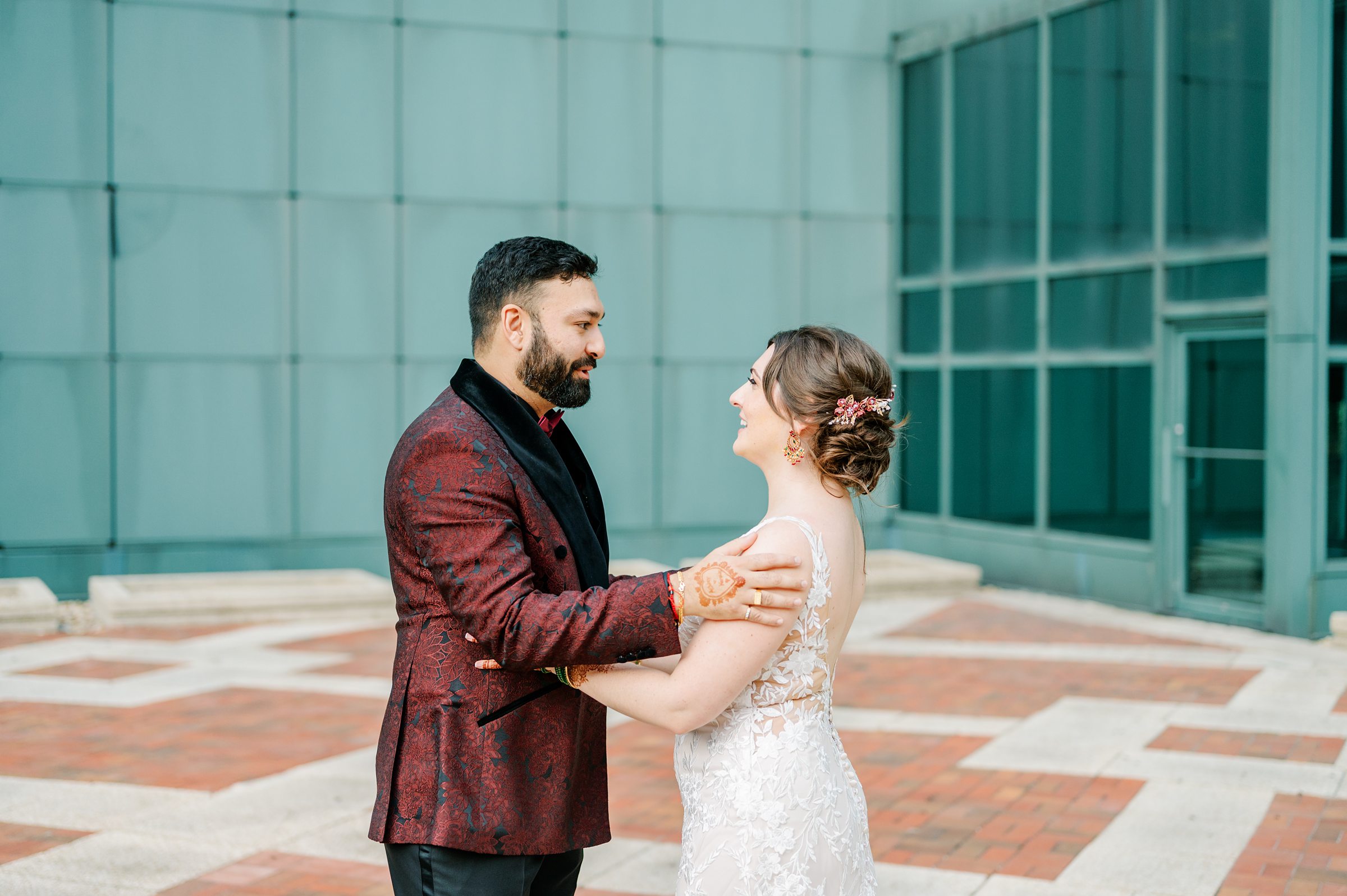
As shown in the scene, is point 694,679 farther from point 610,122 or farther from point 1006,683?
point 610,122

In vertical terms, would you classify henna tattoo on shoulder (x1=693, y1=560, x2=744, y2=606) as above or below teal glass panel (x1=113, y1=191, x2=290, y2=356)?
below

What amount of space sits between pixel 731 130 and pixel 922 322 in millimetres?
2834

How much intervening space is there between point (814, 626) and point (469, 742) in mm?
719

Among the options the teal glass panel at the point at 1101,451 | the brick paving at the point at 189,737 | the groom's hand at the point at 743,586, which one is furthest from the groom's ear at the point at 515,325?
the teal glass panel at the point at 1101,451

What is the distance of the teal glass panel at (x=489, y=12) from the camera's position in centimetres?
1245

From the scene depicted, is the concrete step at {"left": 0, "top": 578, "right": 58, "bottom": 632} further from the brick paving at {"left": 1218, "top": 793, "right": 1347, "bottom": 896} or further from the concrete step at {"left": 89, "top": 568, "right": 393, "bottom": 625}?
the brick paving at {"left": 1218, "top": 793, "right": 1347, "bottom": 896}

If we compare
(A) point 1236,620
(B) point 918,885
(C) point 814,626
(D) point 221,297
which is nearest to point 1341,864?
(B) point 918,885

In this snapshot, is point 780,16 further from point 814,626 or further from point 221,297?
point 814,626

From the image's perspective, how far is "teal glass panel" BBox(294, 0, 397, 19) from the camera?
39.8ft

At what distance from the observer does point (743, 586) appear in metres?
2.35

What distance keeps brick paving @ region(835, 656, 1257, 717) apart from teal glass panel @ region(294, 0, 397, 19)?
753 cm

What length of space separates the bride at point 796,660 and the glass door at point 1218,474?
8181 mm

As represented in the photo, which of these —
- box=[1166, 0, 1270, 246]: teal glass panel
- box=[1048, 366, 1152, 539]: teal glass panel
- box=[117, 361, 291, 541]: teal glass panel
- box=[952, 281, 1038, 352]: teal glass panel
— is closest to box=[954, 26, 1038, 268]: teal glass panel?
box=[952, 281, 1038, 352]: teal glass panel

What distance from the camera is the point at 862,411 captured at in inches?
103
